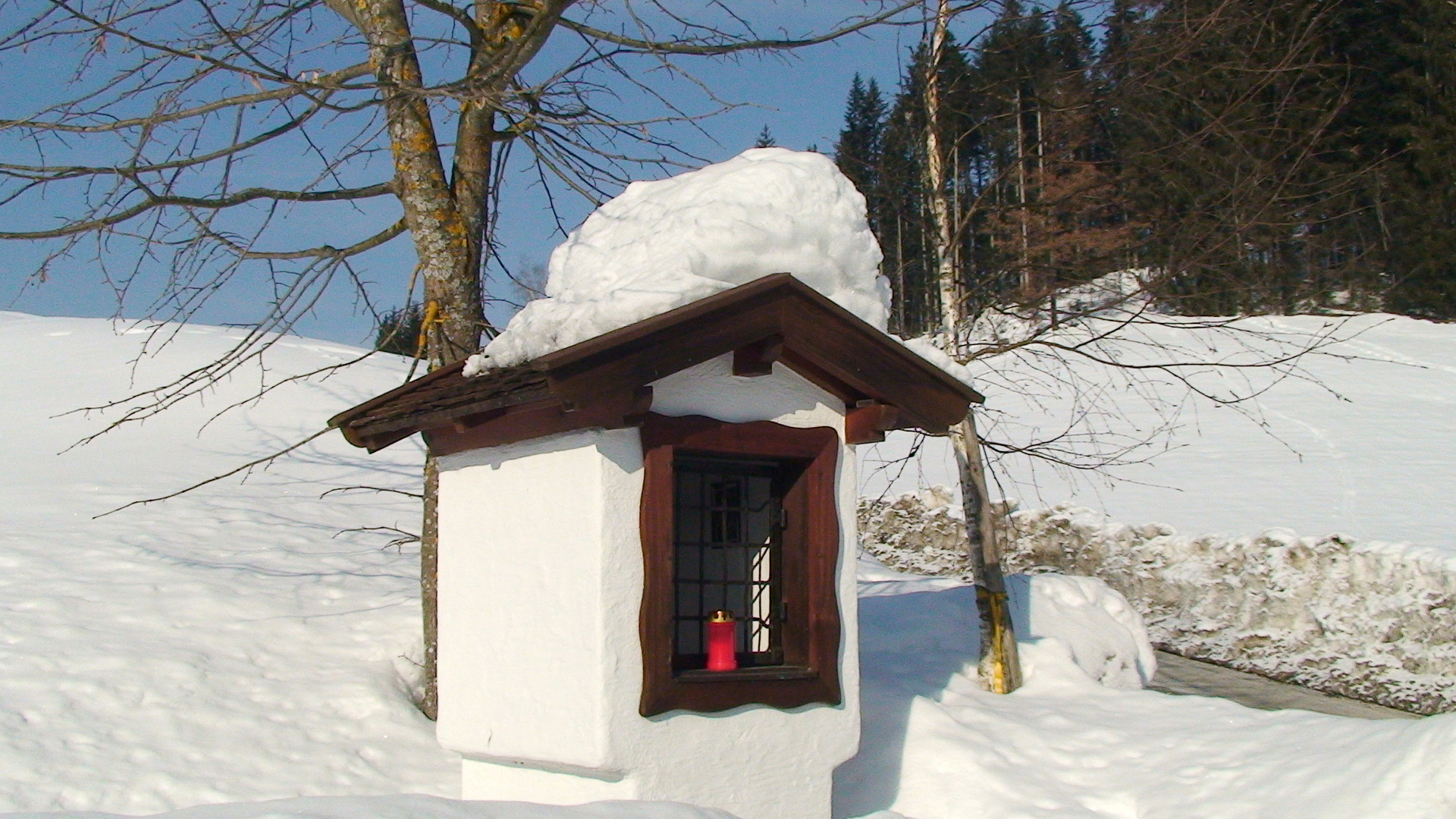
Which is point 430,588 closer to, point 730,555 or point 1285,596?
point 730,555

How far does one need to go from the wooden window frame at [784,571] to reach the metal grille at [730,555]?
0.48 ft

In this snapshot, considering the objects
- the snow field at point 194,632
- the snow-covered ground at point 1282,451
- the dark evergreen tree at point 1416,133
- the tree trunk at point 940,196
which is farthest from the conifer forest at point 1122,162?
the dark evergreen tree at point 1416,133

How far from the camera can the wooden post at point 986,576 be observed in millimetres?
7902

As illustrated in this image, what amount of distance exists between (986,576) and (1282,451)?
10.7m

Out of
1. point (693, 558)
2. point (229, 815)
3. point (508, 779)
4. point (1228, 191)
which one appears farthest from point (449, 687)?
point (1228, 191)

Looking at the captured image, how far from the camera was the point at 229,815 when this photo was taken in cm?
318

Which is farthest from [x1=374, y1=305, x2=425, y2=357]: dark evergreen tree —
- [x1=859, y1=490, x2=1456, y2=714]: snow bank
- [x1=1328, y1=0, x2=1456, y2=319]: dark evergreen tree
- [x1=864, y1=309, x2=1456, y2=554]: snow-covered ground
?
[x1=1328, y1=0, x2=1456, y2=319]: dark evergreen tree

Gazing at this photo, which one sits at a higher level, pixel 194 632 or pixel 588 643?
pixel 588 643

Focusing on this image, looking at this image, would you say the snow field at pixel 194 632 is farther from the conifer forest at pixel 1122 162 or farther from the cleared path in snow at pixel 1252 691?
the cleared path in snow at pixel 1252 691

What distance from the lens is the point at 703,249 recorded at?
5.41 metres

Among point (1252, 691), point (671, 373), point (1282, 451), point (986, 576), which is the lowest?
point (1252, 691)

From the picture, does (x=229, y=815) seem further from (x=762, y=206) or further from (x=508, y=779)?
(x=762, y=206)

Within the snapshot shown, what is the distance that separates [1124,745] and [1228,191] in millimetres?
3915

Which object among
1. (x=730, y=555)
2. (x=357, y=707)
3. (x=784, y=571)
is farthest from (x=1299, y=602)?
(x=357, y=707)
